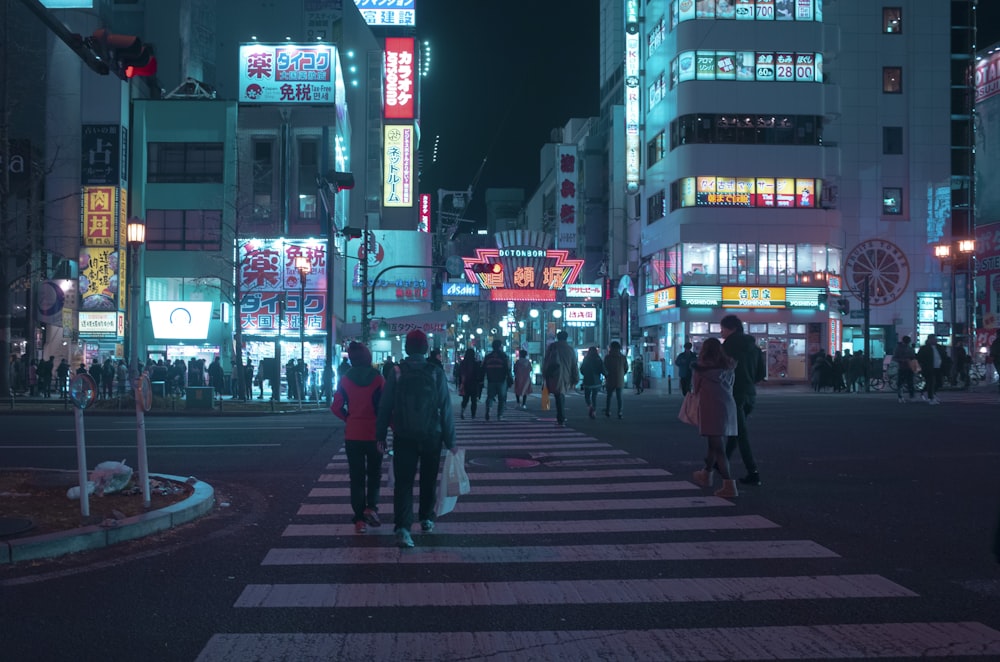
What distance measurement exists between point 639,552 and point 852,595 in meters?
1.86

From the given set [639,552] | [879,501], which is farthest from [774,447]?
[639,552]

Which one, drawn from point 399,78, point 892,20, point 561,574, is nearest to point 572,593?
point 561,574

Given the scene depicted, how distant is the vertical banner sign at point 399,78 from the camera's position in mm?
53688

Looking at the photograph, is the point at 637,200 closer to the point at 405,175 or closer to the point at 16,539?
the point at 405,175

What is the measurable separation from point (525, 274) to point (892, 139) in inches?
966

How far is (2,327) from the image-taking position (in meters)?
28.2

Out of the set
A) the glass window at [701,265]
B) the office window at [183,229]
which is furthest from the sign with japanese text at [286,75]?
the glass window at [701,265]

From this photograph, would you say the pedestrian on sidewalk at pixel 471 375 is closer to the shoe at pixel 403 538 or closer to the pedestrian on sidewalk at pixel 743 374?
the pedestrian on sidewalk at pixel 743 374

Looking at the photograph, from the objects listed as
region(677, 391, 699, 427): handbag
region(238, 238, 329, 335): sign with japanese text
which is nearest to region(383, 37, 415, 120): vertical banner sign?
region(238, 238, 329, 335): sign with japanese text

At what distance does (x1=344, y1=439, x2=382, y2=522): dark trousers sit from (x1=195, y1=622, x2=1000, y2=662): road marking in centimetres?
300

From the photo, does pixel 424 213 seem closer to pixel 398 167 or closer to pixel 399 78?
pixel 398 167

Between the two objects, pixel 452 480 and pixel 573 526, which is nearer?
pixel 452 480

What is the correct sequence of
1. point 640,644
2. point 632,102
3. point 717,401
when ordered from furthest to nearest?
point 632,102 → point 717,401 → point 640,644

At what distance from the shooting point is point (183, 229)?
4169 centimetres
